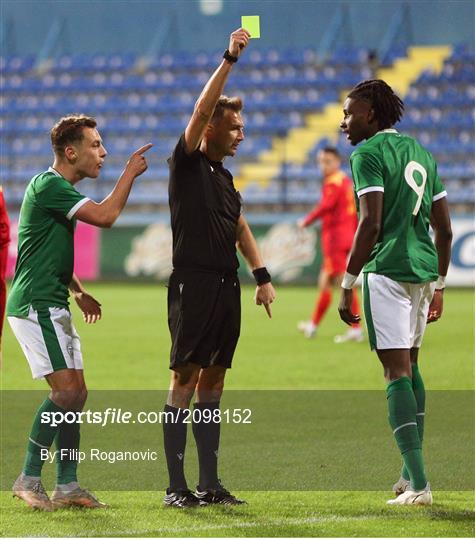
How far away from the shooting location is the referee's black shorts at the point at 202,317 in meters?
5.32

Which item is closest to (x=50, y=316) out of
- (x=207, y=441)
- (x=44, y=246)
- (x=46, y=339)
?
(x=46, y=339)

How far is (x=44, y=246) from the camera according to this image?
207 inches

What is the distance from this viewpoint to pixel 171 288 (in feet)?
17.8

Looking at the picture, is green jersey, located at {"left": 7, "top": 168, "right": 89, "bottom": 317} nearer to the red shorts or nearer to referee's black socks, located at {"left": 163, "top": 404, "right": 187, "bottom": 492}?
referee's black socks, located at {"left": 163, "top": 404, "right": 187, "bottom": 492}

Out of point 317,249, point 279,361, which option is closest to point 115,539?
point 279,361

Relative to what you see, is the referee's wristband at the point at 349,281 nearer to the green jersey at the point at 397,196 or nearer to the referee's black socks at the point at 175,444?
the green jersey at the point at 397,196

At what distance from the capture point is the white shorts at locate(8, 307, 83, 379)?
5230 millimetres

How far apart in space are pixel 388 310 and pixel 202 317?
89cm

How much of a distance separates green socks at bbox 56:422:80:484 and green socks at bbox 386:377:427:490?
1.53 metres

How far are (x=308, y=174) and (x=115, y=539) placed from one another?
23.9 m

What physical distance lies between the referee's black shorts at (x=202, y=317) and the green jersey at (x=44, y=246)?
0.55 m

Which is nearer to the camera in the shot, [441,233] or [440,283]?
[441,233]
